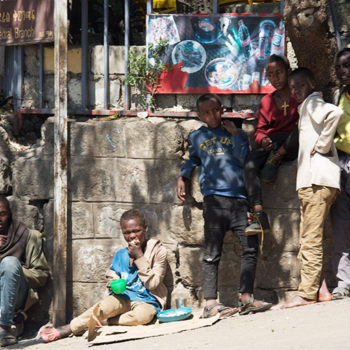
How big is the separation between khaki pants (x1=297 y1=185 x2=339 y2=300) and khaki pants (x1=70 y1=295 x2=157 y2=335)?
1274 mm

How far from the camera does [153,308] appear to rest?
228 inches

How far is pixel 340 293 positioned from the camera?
5.40m

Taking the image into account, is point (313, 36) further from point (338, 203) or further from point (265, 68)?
point (338, 203)

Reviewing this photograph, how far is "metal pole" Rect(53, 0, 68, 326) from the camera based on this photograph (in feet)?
20.9


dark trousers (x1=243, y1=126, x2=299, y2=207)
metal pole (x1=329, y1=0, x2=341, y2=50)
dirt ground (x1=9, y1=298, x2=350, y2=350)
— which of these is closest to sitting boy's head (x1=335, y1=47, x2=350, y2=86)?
dark trousers (x1=243, y1=126, x2=299, y2=207)

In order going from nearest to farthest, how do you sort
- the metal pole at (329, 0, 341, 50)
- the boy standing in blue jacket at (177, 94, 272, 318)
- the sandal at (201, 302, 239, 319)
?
the sandal at (201, 302, 239, 319)
the boy standing in blue jacket at (177, 94, 272, 318)
the metal pole at (329, 0, 341, 50)

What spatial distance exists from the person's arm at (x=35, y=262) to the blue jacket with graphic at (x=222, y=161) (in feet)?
5.48

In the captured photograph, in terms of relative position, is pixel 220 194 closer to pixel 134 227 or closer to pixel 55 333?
pixel 134 227

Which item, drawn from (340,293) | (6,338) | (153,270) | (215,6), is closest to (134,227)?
(153,270)

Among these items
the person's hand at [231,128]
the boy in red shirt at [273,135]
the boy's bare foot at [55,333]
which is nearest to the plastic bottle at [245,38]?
the boy in red shirt at [273,135]

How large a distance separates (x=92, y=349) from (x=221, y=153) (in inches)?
73.2

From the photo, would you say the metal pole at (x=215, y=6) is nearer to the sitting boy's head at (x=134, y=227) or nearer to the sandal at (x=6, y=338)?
the sitting boy's head at (x=134, y=227)

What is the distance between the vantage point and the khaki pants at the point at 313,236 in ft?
17.3

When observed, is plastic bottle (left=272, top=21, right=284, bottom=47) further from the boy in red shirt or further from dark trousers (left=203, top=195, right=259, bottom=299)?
dark trousers (left=203, top=195, right=259, bottom=299)
